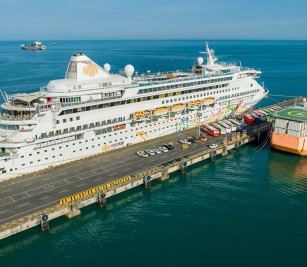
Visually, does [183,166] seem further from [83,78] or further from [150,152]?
[83,78]

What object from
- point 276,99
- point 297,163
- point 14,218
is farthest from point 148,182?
point 276,99

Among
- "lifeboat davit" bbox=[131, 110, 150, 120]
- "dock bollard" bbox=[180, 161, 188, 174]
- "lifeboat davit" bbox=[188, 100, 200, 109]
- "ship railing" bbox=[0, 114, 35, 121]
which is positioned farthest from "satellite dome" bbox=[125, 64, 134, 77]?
"dock bollard" bbox=[180, 161, 188, 174]

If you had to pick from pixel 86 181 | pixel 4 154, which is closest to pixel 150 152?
pixel 86 181

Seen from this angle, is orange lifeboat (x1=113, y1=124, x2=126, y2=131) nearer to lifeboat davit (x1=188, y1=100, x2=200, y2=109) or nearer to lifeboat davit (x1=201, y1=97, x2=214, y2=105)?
lifeboat davit (x1=188, y1=100, x2=200, y2=109)

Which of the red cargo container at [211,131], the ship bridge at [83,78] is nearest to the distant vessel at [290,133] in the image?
the red cargo container at [211,131]

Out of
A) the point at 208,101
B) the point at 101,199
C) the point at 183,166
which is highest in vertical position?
the point at 208,101

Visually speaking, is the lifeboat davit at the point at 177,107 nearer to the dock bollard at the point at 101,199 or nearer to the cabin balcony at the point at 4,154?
the dock bollard at the point at 101,199

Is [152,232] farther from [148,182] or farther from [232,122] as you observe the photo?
[232,122]
